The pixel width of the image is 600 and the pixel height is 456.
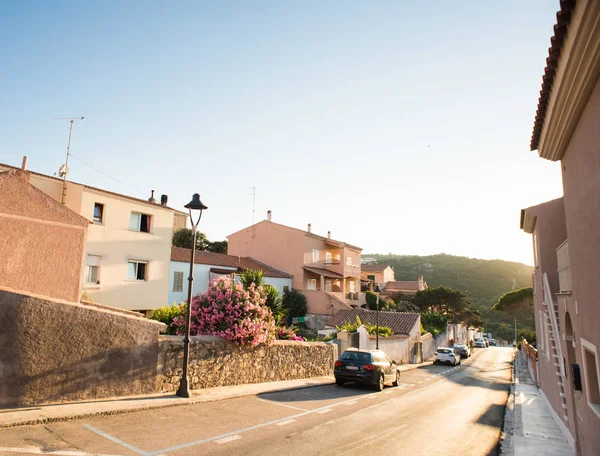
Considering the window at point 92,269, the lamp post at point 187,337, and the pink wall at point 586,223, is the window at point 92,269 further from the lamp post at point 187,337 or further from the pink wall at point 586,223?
the pink wall at point 586,223

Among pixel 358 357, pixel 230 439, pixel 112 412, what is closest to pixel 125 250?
pixel 358 357

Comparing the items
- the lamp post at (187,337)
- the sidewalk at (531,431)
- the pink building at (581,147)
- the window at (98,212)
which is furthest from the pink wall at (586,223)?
the window at (98,212)

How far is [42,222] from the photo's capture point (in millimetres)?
11219

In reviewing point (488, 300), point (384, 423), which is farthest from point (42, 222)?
point (488, 300)

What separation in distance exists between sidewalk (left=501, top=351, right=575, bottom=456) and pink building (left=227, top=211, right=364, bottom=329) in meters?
22.6

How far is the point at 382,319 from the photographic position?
34.7 metres

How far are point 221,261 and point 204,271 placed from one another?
2941 millimetres

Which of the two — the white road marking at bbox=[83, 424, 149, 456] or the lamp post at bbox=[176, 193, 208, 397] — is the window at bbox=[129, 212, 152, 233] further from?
the white road marking at bbox=[83, 424, 149, 456]

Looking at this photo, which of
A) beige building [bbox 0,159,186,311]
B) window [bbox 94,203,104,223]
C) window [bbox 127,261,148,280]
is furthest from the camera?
window [bbox 127,261,148,280]

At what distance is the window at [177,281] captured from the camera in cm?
2850

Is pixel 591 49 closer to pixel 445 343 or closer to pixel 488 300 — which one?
pixel 445 343

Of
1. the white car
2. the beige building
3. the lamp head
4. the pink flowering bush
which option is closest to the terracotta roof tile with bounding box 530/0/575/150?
the lamp head

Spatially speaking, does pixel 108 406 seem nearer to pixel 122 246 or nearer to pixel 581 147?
pixel 581 147

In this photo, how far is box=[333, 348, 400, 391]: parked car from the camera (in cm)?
1492
